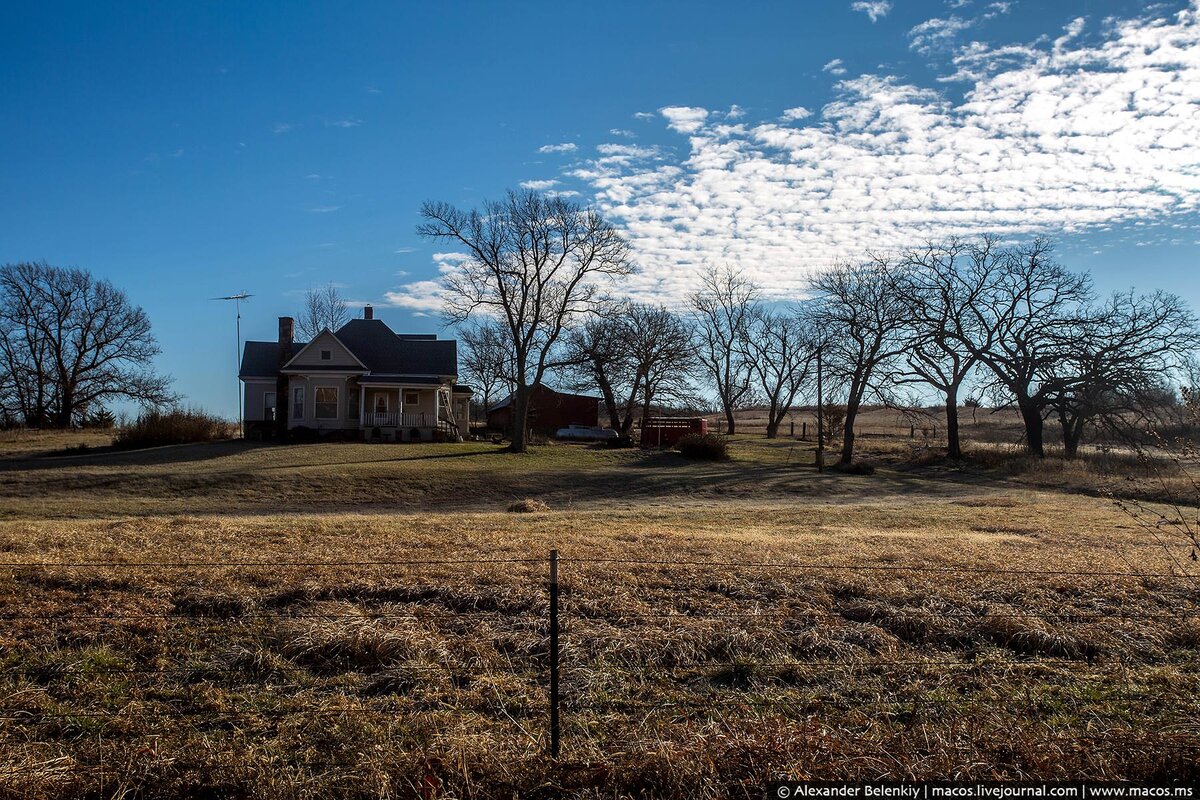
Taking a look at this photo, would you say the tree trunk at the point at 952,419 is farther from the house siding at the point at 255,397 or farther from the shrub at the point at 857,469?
the house siding at the point at 255,397

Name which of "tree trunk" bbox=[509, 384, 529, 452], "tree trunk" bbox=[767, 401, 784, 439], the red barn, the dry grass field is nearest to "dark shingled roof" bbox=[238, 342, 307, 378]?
"tree trunk" bbox=[509, 384, 529, 452]

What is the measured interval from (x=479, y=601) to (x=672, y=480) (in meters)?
25.5

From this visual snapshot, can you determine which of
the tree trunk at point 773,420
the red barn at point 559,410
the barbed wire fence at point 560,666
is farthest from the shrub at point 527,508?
the tree trunk at point 773,420

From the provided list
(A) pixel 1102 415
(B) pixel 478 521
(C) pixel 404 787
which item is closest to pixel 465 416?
(A) pixel 1102 415

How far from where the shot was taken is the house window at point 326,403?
45.8m

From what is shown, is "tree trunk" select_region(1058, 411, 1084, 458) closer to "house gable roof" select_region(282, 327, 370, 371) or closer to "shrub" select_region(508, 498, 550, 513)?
"shrub" select_region(508, 498, 550, 513)

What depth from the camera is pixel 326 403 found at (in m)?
46.0

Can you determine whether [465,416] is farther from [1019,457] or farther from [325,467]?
[1019,457]

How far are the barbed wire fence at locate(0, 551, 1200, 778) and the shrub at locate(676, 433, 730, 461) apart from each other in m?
32.3

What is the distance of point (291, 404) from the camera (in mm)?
45719

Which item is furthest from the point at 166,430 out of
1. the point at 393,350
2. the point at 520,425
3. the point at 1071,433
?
the point at 1071,433

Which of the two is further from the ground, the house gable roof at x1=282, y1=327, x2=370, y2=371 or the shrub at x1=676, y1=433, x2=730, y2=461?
the house gable roof at x1=282, y1=327, x2=370, y2=371

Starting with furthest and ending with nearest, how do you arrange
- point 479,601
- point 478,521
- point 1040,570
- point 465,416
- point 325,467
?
point 465,416
point 325,467
point 478,521
point 1040,570
point 479,601

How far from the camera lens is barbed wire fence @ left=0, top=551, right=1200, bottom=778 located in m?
5.23
